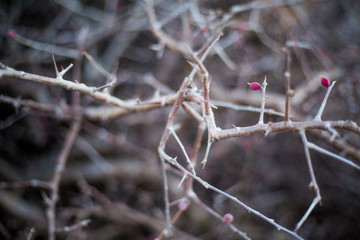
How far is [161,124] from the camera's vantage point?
98.3 inches

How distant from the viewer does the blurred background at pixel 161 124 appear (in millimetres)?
1924

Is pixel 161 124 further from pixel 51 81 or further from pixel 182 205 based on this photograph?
pixel 51 81

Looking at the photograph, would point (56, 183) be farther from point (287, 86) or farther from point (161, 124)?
point (287, 86)

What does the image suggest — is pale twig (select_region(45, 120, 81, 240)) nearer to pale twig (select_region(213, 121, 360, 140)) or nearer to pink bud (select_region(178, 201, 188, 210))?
pink bud (select_region(178, 201, 188, 210))

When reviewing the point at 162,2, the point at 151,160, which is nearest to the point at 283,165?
the point at 151,160

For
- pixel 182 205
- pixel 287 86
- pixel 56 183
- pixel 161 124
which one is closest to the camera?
pixel 287 86

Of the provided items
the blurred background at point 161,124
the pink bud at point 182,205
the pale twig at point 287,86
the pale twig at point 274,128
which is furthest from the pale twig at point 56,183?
the pale twig at point 287,86

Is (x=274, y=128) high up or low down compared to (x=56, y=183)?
up

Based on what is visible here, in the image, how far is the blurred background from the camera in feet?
6.31

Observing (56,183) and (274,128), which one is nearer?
(274,128)

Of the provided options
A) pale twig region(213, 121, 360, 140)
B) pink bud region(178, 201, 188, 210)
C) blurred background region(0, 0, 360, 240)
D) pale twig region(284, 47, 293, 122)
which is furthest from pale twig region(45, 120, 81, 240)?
pale twig region(284, 47, 293, 122)

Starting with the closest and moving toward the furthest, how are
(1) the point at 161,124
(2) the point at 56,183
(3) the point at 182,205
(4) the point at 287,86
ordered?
(4) the point at 287,86
(3) the point at 182,205
(2) the point at 56,183
(1) the point at 161,124

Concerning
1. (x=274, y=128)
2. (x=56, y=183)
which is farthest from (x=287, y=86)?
(x=56, y=183)

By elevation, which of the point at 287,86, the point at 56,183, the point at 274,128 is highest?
the point at 287,86
